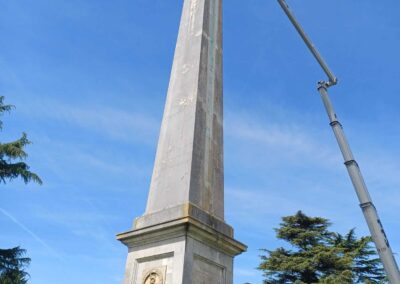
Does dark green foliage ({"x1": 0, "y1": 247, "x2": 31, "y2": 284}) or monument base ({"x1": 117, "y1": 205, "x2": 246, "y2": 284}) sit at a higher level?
dark green foliage ({"x1": 0, "y1": 247, "x2": 31, "y2": 284})

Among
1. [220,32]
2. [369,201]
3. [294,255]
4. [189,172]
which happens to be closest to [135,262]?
[189,172]

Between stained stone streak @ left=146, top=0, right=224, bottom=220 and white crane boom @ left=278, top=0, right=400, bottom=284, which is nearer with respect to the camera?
stained stone streak @ left=146, top=0, right=224, bottom=220

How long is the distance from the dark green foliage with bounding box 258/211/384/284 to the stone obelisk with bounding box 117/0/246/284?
18.6m

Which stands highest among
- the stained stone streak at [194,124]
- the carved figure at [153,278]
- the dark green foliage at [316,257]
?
the dark green foliage at [316,257]

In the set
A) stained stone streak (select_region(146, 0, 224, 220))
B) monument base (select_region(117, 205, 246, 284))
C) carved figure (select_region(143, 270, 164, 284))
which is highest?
stained stone streak (select_region(146, 0, 224, 220))

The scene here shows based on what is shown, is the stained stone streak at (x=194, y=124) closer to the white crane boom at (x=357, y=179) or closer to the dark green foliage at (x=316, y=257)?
the white crane boom at (x=357, y=179)

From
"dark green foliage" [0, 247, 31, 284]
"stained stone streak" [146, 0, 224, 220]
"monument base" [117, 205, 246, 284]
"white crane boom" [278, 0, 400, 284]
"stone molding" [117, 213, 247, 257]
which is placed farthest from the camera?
"dark green foliage" [0, 247, 31, 284]

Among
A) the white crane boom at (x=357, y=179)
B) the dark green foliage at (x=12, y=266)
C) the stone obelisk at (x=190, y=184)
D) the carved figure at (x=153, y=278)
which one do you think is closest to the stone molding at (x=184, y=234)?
the stone obelisk at (x=190, y=184)

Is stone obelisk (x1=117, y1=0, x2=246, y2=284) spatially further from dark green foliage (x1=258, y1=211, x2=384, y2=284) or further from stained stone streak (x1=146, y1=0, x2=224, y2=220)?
dark green foliage (x1=258, y1=211, x2=384, y2=284)

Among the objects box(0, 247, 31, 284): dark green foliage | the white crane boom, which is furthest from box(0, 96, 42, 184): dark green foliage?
the white crane boom

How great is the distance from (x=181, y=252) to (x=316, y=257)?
2160 cm

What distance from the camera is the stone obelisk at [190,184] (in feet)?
18.6

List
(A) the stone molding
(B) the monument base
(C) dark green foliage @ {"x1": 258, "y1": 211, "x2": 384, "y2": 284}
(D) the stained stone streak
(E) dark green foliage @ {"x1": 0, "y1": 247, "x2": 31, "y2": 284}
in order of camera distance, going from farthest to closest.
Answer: (C) dark green foliage @ {"x1": 258, "y1": 211, "x2": 384, "y2": 284} → (E) dark green foliage @ {"x1": 0, "y1": 247, "x2": 31, "y2": 284} → (D) the stained stone streak → (A) the stone molding → (B) the monument base

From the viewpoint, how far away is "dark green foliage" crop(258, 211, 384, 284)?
24891mm
